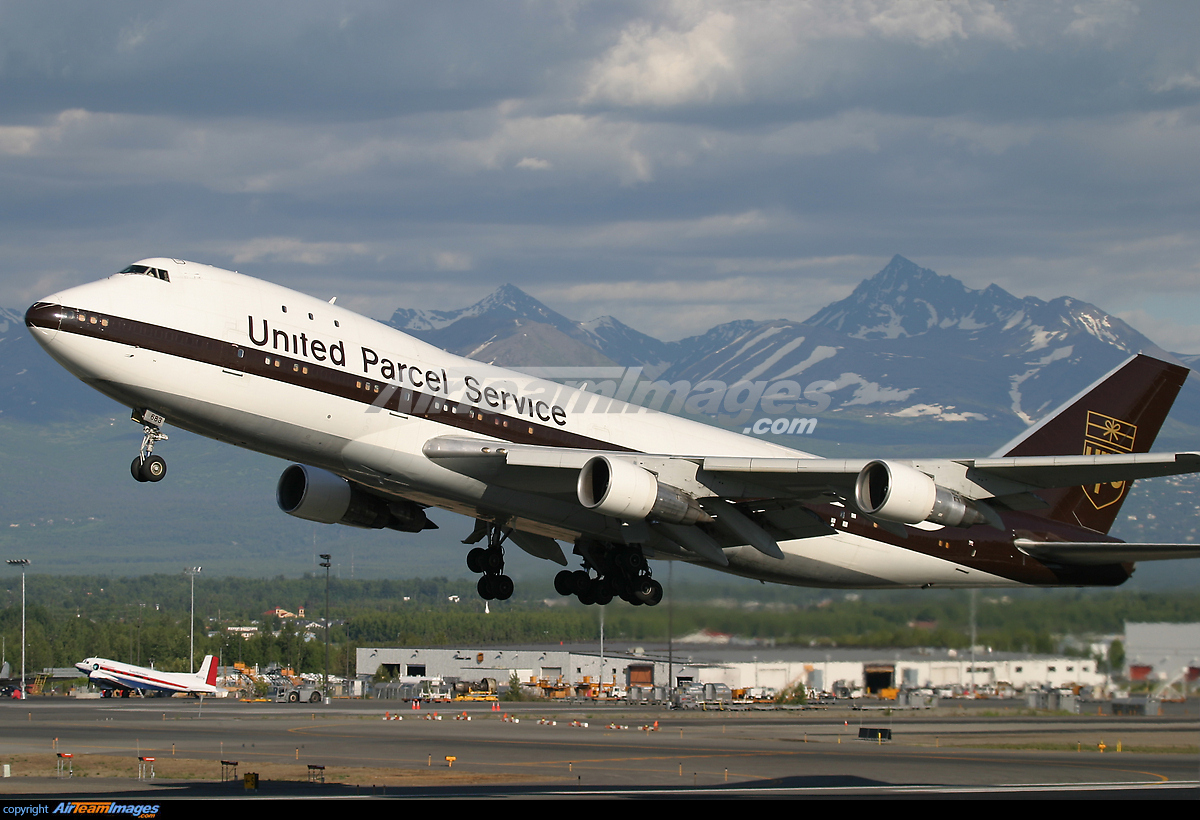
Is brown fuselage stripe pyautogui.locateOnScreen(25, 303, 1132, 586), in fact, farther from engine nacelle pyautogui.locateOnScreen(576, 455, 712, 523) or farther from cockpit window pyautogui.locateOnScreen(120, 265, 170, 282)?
engine nacelle pyautogui.locateOnScreen(576, 455, 712, 523)

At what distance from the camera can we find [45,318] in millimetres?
26406

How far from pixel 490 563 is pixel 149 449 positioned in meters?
11.1

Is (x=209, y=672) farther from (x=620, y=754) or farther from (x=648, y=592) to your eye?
(x=648, y=592)

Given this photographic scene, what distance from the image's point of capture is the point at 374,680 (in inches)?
4109

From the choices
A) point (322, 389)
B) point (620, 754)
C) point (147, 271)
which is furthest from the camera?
point (620, 754)

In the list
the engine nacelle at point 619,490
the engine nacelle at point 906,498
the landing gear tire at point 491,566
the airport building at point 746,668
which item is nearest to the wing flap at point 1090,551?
the airport building at point 746,668

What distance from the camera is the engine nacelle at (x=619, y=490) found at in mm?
29609

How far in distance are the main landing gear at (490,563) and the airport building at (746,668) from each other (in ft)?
26.2

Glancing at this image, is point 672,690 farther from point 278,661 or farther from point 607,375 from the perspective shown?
point 278,661

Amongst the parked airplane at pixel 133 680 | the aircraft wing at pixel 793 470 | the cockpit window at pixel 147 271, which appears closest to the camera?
the cockpit window at pixel 147 271

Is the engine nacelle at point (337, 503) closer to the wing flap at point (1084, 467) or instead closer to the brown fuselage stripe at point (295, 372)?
the brown fuselage stripe at point (295, 372)

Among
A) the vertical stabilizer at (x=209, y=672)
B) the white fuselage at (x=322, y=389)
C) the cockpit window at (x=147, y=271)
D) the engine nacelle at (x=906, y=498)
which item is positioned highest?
the cockpit window at (x=147, y=271)

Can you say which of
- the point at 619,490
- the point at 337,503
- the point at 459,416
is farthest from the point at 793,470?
the point at 337,503

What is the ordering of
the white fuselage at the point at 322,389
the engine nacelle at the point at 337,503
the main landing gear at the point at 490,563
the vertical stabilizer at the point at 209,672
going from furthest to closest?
1. the vertical stabilizer at the point at 209,672
2. the main landing gear at the point at 490,563
3. the engine nacelle at the point at 337,503
4. the white fuselage at the point at 322,389
